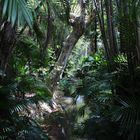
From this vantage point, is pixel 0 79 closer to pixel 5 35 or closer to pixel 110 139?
pixel 5 35

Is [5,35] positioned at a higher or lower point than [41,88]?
higher

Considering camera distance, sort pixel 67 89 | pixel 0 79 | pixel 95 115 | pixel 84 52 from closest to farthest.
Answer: pixel 0 79, pixel 95 115, pixel 67 89, pixel 84 52

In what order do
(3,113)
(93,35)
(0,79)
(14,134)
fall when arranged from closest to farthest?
(14,134) < (3,113) < (0,79) < (93,35)

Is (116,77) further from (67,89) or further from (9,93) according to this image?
(67,89)

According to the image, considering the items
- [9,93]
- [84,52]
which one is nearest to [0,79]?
[9,93]

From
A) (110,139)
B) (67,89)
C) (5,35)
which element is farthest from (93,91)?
(67,89)

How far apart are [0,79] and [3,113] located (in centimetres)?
77

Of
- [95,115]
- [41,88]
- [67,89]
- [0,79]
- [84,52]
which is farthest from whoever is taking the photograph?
[84,52]

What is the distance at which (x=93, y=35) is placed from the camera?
15086mm

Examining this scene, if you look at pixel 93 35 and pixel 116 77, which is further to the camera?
pixel 93 35

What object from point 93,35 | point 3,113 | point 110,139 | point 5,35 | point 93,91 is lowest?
point 110,139

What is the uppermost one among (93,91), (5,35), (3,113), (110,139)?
(5,35)

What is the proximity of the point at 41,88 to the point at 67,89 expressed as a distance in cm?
669

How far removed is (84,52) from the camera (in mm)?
31625
